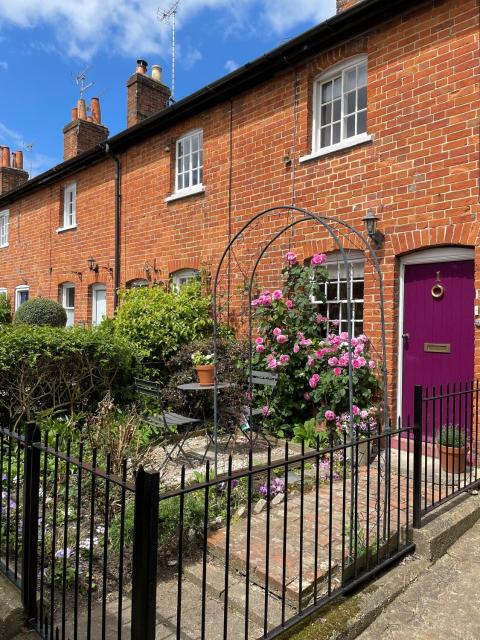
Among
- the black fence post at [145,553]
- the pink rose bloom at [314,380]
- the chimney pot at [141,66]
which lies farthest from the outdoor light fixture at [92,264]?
the black fence post at [145,553]

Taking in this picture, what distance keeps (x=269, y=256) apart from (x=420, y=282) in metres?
2.52

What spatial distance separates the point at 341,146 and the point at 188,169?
12.6 feet

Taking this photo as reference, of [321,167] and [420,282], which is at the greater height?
[321,167]

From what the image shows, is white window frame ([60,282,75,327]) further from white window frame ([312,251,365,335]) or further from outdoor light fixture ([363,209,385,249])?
outdoor light fixture ([363,209,385,249])

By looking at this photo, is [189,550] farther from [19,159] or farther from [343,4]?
[19,159]

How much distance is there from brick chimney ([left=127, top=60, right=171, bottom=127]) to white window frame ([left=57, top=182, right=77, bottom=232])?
251cm

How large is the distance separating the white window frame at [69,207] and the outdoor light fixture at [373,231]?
30.9 ft

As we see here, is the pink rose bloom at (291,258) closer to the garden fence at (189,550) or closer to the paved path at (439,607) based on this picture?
the garden fence at (189,550)

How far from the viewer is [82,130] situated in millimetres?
14156

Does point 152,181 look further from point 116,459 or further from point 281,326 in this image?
point 116,459

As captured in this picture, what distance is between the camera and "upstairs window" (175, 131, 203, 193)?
917cm

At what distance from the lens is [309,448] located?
5605 millimetres

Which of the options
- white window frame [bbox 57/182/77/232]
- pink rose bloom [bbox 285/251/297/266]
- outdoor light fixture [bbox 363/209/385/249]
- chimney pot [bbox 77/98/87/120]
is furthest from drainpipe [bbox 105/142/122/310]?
outdoor light fixture [bbox 363/209/385/249]

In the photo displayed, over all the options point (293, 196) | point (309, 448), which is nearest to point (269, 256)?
point (293, 196)
